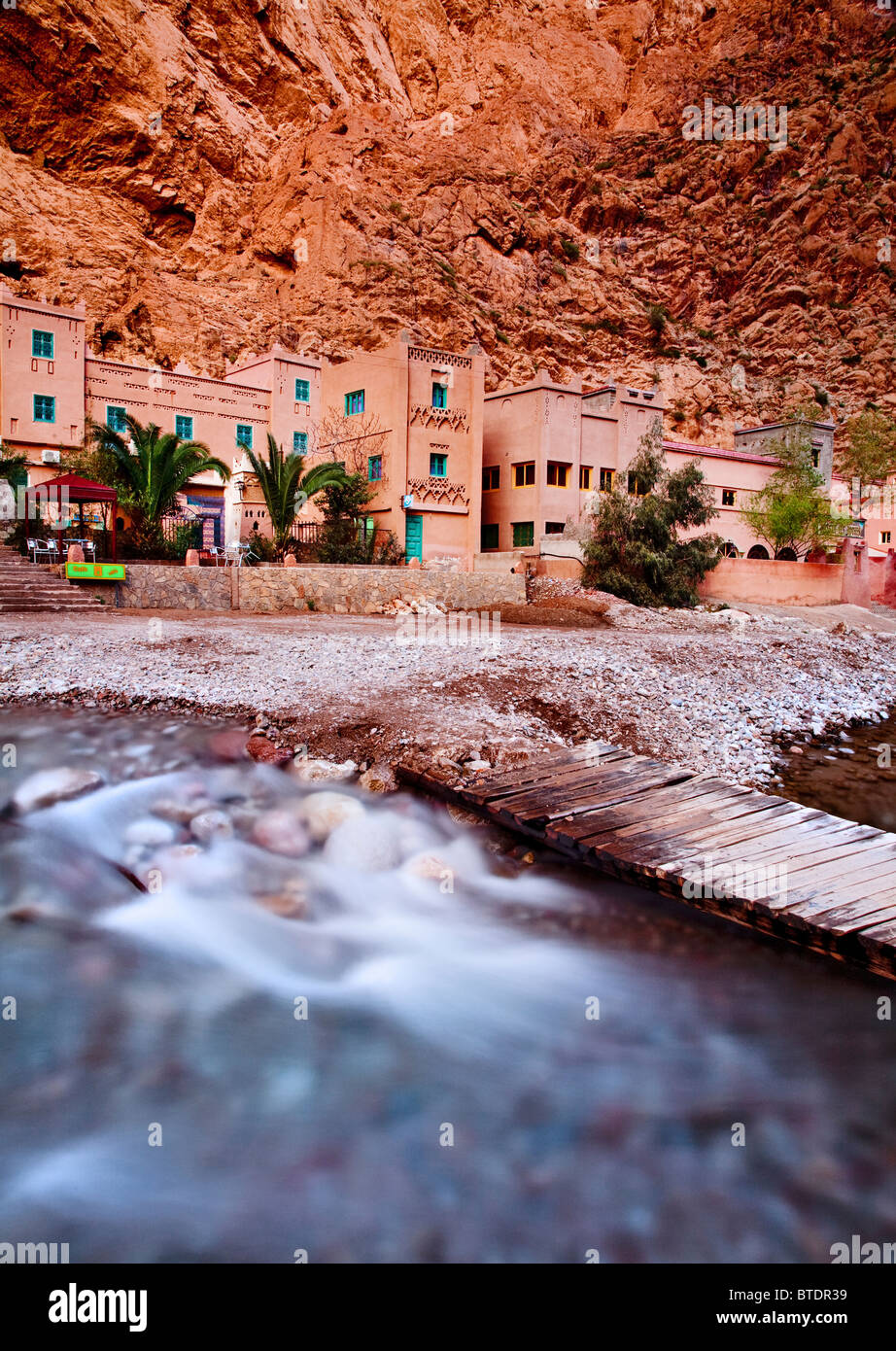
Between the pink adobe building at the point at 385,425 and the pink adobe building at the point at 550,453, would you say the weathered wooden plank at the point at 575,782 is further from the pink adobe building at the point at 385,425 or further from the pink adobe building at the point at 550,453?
the pink adobe building at the point at 550,453

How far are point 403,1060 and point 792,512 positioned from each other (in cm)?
3838

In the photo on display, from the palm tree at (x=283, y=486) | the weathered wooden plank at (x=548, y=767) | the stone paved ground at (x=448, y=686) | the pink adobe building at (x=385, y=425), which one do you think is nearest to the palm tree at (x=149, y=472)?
the palm tree at (x=283, y=486)

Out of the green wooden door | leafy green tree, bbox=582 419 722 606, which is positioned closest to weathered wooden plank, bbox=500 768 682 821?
leafy green tree, bbox=582 419 722 606

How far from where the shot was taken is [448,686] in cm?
998

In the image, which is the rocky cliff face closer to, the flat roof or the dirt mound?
the flat roof

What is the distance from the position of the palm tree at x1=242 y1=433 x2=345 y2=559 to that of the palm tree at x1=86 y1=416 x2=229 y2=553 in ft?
5.78

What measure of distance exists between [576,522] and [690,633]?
14707mm

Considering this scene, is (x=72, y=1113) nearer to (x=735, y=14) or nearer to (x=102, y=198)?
(x=102, y=198)

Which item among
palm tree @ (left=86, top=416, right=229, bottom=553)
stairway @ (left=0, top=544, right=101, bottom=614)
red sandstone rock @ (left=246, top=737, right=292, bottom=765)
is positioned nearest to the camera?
red sandstone rock @ (left=246, top=737, right=292, bottom=765)

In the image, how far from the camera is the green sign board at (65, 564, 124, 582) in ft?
63.1

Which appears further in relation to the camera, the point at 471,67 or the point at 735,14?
the point at 735,14

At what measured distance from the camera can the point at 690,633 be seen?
20.6 m

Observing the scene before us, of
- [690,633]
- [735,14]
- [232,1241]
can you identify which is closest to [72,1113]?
[232,1241]

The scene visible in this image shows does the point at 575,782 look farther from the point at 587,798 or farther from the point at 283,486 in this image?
the point at 283,486
